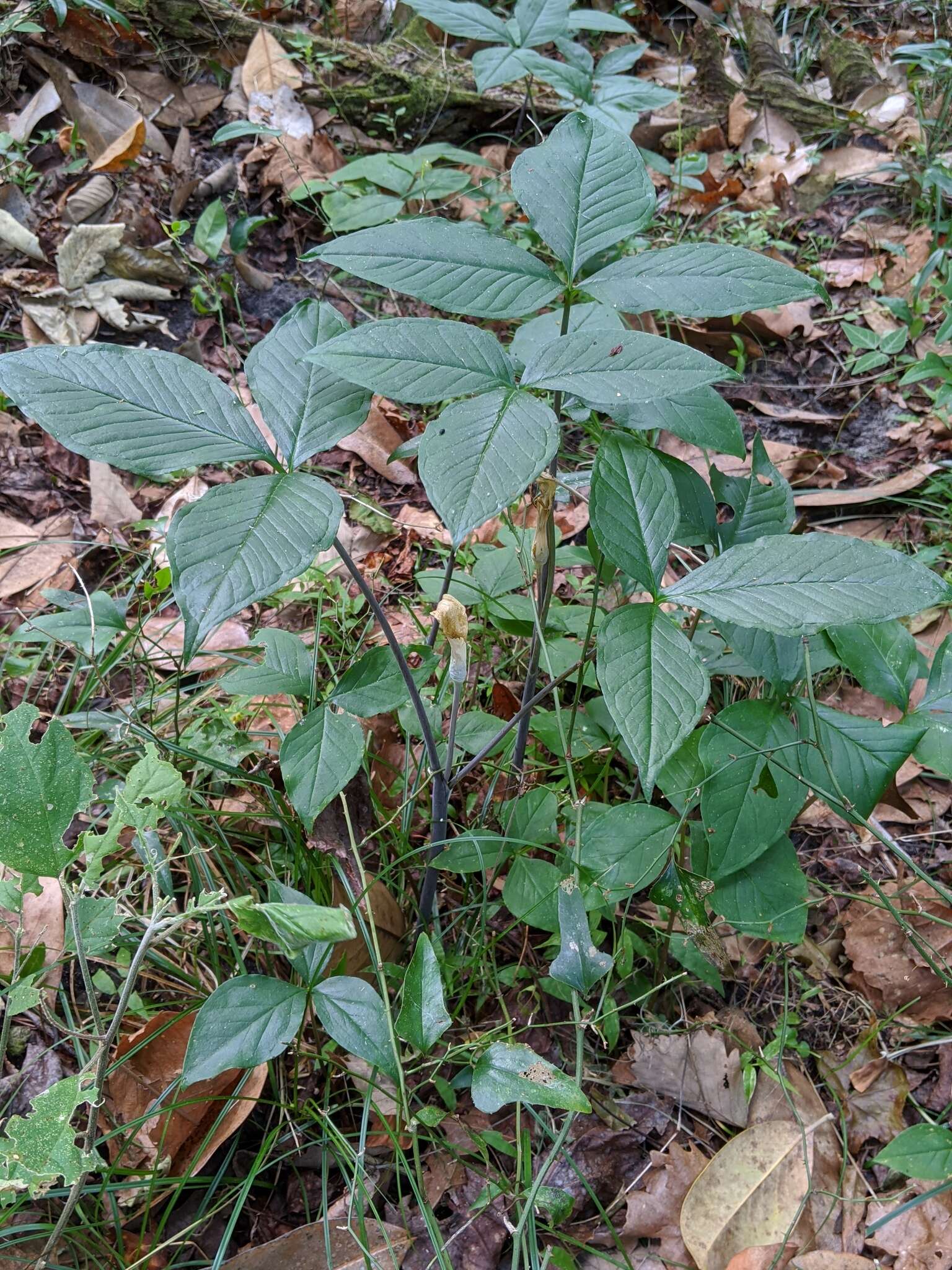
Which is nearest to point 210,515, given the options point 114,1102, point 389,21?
point 114,1102

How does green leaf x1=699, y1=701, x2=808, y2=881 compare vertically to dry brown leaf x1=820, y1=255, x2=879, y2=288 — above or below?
above

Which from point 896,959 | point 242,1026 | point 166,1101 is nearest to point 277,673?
point 242,1026

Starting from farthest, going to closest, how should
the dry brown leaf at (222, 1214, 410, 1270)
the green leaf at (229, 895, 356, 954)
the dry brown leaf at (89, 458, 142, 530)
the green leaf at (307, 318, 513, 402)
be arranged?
the dry brown leaf at (89, 458, 142, 530)
the dry brown leaf at (222, 1214, 410, 1270)
the green leaf at (307, 318, 513, 402)
the green leaf at (229, 895, 356, 954)

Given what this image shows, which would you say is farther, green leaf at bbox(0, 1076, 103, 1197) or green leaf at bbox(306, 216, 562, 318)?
green leaf at bbox(306, 216, 562, 318)

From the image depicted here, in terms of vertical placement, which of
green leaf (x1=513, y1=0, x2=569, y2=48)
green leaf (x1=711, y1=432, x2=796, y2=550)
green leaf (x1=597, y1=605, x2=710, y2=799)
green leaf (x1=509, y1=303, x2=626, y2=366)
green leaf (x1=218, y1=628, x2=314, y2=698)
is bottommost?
green leaf (x1=218, y1=628, x2=314, y2=698)

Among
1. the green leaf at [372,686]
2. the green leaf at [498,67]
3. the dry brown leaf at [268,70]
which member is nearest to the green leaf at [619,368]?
the green leaf at [372,686]

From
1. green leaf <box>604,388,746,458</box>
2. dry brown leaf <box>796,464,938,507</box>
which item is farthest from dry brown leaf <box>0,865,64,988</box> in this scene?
dry brown leaf <box>796,464,938,507</box>

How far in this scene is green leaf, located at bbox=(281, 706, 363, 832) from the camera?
112 cm

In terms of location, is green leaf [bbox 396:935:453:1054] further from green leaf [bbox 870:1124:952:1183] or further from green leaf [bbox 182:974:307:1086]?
green leaf [bbox 870:1124:952:1183]

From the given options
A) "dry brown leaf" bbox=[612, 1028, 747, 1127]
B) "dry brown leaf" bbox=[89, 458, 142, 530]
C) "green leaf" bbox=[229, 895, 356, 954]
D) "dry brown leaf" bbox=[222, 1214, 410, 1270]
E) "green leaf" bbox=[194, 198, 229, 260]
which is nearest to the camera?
"green leaf" bbox=[229, 895, 356, 954]

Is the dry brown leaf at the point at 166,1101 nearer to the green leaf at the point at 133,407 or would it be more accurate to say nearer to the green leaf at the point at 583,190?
the green leaf at the point at 133,407

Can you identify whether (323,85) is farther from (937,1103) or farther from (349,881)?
(937,1103)

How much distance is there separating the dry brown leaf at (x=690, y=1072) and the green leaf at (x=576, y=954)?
36 cm

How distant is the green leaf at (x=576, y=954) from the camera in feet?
3.67
